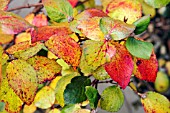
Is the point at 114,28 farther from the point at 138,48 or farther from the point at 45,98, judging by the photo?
the point at 45,98

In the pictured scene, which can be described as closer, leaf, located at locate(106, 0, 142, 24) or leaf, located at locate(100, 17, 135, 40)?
leaf, located at locate(100, 17, 135, 40)

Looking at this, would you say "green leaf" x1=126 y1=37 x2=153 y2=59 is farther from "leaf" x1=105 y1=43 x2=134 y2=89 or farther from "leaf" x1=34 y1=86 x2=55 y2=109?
"leaf" x1=34 y1=86 x2=55 y2=109

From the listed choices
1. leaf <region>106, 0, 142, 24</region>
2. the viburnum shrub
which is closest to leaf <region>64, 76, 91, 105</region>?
the viburnum shrub

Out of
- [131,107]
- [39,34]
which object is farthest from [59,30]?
[131,107]

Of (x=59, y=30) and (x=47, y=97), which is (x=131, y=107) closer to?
(x=47, y=97)

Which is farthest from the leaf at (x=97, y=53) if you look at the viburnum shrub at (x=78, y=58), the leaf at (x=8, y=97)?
the leaf at (x=8, y=97)

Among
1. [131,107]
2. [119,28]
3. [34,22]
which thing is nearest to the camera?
[119,28]
